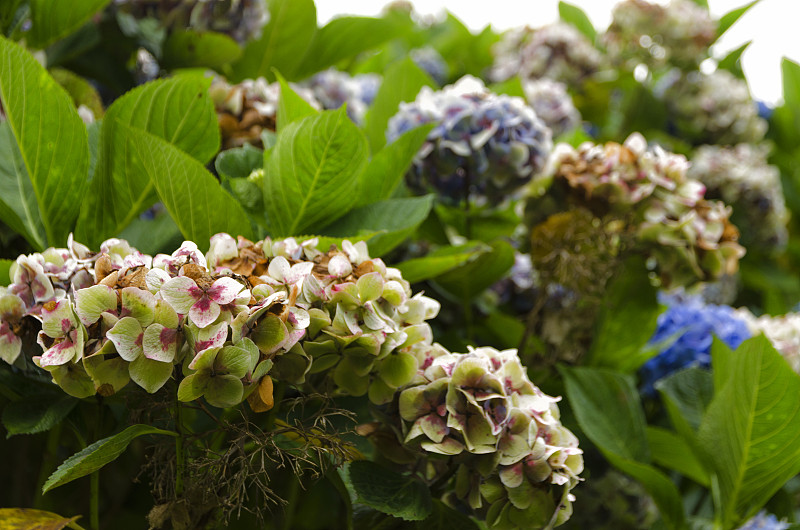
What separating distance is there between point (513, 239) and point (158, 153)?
25.8 inches

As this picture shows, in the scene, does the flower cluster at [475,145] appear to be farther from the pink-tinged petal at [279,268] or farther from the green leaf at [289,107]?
the pink-tinged petal at [279,268]

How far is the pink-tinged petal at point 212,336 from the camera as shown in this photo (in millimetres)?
492

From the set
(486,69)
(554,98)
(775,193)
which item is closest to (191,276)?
(554,98)

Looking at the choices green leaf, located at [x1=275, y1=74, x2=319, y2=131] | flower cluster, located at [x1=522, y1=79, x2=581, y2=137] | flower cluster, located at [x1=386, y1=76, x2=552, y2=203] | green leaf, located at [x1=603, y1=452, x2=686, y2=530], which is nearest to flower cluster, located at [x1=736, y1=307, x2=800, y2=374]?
green leaf, located at [x1=603, y1=452, x2=686, y2=530]

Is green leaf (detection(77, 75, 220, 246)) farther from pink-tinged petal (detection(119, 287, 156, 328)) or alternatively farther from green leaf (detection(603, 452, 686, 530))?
green leaf (detection(603, 452, 686, 530))

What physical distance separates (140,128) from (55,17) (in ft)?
1.02

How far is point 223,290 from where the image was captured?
0.50m

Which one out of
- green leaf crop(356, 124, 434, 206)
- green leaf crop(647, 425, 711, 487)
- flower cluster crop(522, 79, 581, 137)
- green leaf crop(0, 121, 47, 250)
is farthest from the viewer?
flower cluster crop(522, 79, 581, 137)

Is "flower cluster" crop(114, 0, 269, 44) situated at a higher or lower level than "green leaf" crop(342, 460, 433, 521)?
higher

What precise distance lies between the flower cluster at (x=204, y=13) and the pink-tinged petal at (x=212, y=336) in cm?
69

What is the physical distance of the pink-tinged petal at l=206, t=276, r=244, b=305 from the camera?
50 centimetres

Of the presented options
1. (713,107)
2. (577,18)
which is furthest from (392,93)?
(577,18)

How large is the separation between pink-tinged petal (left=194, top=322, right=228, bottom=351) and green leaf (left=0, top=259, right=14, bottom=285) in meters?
0.23

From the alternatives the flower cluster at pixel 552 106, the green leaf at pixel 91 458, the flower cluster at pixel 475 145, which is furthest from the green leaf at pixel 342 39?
the green leaf at pixel 91 458
